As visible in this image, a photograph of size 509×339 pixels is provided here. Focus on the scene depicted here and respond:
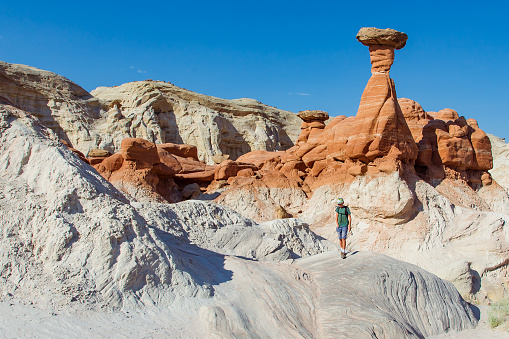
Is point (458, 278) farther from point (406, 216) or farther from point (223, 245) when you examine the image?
point (223, 245)

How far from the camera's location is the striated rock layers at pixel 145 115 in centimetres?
3331

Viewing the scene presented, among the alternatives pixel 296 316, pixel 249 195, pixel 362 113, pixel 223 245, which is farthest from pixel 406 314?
pixel 249 195

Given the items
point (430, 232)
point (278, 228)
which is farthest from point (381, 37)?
point (278, 228)

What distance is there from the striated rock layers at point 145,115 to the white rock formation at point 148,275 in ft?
71.6

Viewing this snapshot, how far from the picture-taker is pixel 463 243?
14.3 m

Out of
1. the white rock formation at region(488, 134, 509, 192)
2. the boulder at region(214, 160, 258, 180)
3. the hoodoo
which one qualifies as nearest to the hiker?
the hoodoo

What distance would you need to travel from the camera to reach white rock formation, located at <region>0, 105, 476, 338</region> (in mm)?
5762

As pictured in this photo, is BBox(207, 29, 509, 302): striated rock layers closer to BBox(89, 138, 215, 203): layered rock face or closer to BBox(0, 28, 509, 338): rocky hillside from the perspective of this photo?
BBox(0, 28, 509, 338): rocky hillside

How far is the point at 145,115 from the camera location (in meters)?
37.4

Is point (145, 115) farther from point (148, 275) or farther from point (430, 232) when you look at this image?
point (148, 275)

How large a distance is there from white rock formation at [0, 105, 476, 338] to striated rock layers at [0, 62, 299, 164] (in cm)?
2181

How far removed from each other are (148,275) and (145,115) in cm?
3234

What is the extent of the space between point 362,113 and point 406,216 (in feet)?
12.9

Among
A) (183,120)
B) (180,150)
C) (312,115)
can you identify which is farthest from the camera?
(183,120)
